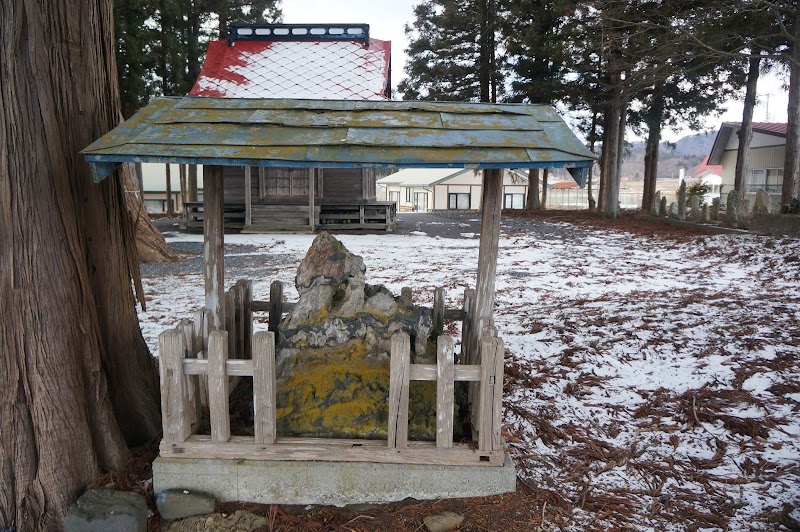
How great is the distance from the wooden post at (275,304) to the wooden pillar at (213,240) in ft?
2.33

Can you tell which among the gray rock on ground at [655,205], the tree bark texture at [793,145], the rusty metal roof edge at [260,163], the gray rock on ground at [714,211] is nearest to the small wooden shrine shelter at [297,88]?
the gray rock on ground at [714,211]

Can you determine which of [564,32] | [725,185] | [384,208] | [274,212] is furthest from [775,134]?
[274,212]

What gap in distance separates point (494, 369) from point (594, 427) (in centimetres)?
152

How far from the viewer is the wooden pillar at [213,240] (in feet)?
12.1

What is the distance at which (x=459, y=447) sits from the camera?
129 inches

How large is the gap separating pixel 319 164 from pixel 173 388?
5.25 feet

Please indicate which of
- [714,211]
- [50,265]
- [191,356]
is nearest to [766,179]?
[714,211]

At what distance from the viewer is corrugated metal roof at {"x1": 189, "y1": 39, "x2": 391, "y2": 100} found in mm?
16422

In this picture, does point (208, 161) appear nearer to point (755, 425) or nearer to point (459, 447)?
point (459, 447)

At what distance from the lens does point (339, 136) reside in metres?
3.27

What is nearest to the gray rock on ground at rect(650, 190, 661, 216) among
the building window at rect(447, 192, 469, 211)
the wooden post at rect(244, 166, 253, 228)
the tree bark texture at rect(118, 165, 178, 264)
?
the wooden post at rect(244, 166, 253, 228)

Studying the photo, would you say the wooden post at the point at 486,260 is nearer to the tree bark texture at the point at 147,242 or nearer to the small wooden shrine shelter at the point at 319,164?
the small wooden shrine shelter at the point at 319,164

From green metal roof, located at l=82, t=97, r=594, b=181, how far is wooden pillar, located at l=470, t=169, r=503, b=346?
383 mm

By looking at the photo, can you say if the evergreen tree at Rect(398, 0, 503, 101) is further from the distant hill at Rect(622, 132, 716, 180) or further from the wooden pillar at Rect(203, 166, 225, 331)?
the distant hill at Rect(622, 132, 716, 180)
